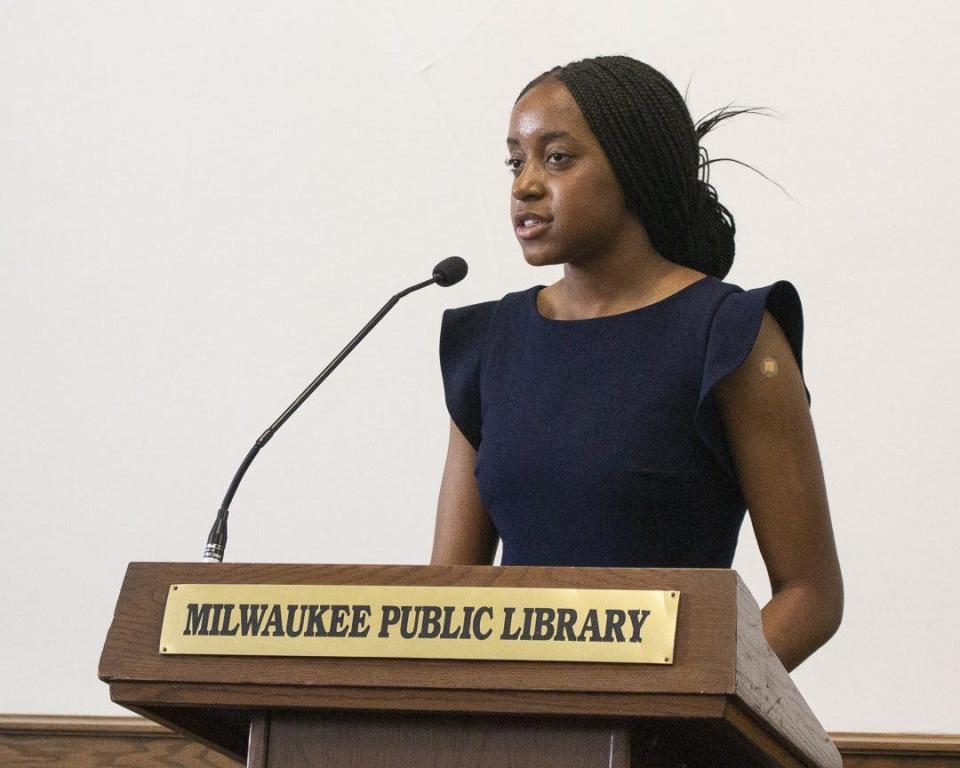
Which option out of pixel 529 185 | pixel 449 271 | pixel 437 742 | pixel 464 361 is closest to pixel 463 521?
pixel 464 361

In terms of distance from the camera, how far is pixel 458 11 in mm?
3420

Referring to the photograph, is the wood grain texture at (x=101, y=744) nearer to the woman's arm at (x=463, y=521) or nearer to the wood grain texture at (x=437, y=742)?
the woman's arm at (x=463, y=521)

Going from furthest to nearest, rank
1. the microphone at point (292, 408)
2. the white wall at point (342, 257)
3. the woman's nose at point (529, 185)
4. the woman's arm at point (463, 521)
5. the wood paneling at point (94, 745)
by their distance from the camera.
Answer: the wood paneling at point (94, 745) → the white wall at point (342, 257) → the woman's arm at point (463, 521) → the woman's nose at point (529, 185) → the microphone at point (292, 408)

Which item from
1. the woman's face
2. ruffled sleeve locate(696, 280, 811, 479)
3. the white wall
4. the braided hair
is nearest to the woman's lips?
the woman's face

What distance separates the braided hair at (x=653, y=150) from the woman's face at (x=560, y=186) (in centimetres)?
2

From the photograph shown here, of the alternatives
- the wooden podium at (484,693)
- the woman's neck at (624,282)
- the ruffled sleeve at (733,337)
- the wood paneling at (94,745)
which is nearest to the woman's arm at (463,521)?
the woman's neck at (624,282)

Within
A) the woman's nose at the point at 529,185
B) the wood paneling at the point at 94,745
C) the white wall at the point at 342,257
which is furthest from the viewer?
the wood paneling at the point at 94,745

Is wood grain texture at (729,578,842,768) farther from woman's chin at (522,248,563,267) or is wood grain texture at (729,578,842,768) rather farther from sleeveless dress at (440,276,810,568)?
woman's chin at (522,248,563,267)

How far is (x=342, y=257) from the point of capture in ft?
11.0

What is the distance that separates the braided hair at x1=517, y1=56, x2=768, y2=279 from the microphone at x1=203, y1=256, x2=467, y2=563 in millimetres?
236

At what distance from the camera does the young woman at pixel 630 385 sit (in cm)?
172

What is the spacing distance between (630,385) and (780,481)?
18 centimetres

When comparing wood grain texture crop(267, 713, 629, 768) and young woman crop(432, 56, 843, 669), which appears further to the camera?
young woman crop(432, 56, 843, 669)

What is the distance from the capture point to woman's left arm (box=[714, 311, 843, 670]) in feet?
5.63
